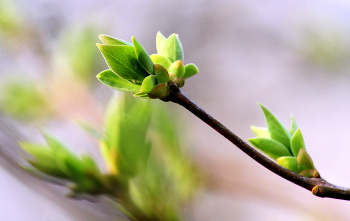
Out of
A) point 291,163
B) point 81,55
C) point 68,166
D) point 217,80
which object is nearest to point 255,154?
point 291,163

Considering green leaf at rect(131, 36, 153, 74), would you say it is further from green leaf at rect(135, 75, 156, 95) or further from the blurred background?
the blurred background

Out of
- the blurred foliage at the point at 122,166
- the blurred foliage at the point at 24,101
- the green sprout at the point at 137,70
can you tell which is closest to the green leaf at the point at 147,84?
the green sprout at the point at 137,70

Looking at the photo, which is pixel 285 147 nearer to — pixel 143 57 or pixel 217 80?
pixel 143 57

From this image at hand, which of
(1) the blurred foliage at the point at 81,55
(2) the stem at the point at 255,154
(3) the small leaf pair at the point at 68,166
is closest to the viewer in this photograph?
(2) the stem at the point at 255,154

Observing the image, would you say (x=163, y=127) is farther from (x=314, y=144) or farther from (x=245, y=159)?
(x=314, y=144)

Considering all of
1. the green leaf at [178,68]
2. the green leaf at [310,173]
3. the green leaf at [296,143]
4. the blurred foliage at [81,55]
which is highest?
the blurred foliage at [81,55]

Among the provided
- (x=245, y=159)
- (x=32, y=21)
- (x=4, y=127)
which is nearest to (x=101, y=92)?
(x=4, y=127)

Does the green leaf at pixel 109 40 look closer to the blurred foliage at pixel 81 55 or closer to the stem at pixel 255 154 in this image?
the stem at pixel 255 154

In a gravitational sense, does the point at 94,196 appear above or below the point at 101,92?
below

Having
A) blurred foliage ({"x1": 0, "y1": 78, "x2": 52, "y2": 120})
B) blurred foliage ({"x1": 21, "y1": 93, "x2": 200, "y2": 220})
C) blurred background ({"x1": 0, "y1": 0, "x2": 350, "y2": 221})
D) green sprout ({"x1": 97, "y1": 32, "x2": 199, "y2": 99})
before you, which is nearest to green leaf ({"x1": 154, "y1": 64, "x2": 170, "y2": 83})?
green sprout ({"x1": 97, "y1": 32, "x2": 199, "y2": 99})
